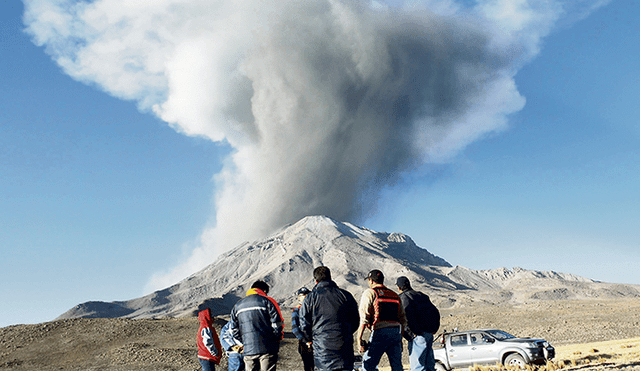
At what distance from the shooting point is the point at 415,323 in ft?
27.9

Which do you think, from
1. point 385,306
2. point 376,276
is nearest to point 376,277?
point 376,276

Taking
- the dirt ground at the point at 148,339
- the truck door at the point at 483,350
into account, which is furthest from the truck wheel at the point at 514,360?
the dirt ground at the point at 148,339

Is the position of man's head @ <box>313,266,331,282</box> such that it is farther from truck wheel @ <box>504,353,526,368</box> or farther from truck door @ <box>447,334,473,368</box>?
truck door @ <box>447,334,473,368</box>

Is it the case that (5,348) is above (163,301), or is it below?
below

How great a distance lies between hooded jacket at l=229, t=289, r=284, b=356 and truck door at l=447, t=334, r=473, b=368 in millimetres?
11138

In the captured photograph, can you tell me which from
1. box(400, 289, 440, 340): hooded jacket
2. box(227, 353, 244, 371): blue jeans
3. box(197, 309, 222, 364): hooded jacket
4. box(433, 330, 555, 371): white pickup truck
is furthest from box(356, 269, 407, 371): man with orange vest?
box(433, 330, 555, 371): white pickup truck

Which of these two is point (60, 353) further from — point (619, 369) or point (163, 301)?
point (163, 301)

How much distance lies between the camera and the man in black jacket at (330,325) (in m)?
6.16

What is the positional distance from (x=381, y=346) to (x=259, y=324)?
2.04 meters

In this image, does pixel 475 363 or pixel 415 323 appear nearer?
pixel 415 323

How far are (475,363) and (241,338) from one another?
11356mm

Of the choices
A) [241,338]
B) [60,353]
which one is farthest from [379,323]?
[60,353]

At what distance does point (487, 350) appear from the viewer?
1551 centimetres

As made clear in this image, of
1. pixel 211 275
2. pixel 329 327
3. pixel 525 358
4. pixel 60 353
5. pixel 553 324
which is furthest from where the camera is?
pixel 211 275
